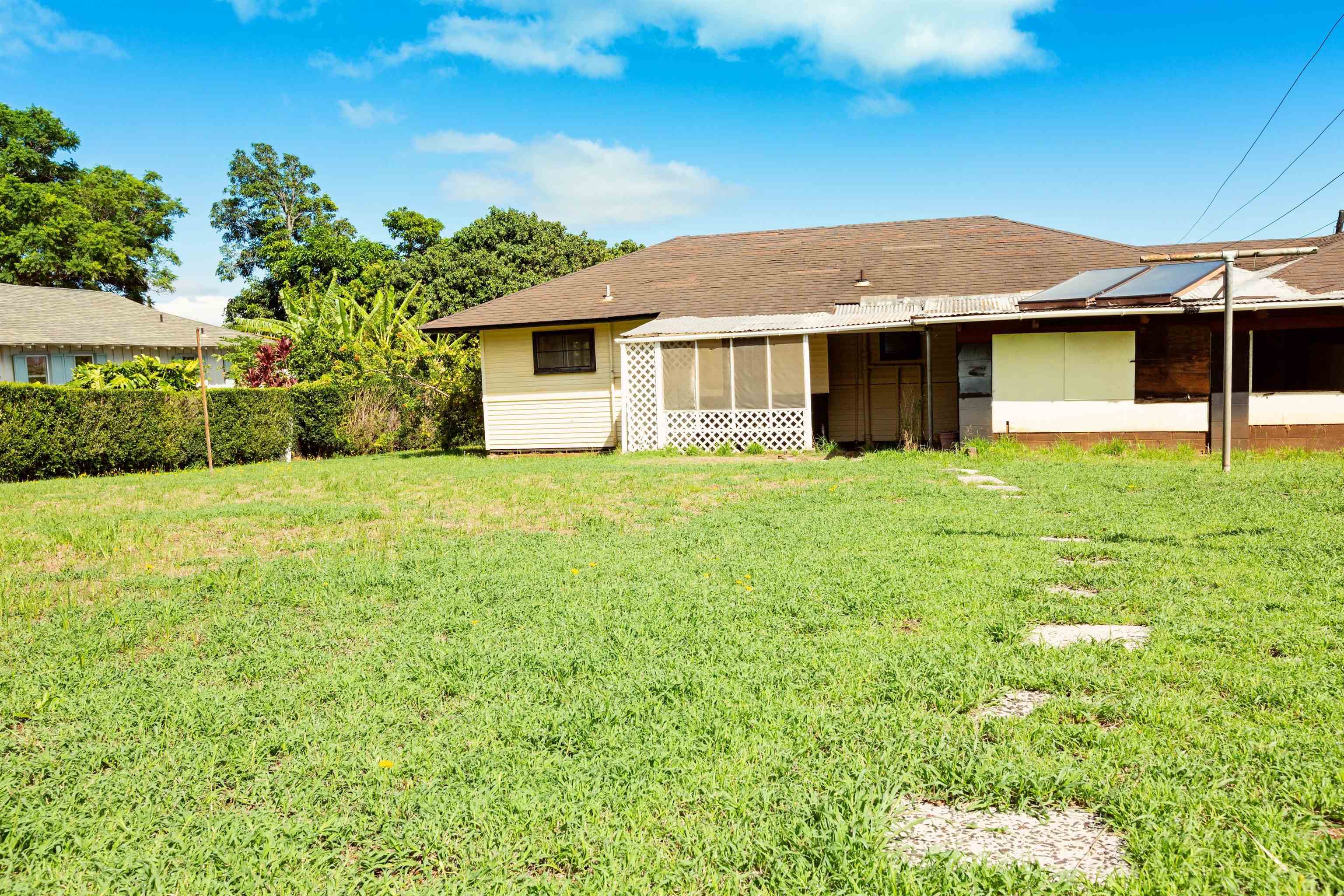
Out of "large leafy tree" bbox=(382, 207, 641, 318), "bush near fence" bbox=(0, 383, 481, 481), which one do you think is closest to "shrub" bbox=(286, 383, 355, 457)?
"bush near fence" bbox=(0, 383, 481, 481)

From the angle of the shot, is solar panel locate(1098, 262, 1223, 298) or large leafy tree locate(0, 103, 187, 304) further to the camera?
large leafy tree locate(0, 103, 187, 304)

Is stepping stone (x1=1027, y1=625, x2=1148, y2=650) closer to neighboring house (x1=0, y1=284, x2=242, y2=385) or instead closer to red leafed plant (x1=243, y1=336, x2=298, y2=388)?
red leafed plant (x1=243, y1=336, x2=298, y2=388)

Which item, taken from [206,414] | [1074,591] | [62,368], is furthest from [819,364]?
[62,368]

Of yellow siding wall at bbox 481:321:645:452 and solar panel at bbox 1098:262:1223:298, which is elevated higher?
solar panel at bbox 1098:262:1223:298

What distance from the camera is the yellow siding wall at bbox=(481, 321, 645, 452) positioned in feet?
63.2

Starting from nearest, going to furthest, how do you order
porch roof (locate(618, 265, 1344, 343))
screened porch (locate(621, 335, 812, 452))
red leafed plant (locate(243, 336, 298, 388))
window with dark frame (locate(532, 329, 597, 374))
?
porch roof (locate(618, 265, 1344, 343))
screened porch (locate(621, 335, 812, 452))
window with dark frame (locate(532, 329, 597, 374))
red leafed plant (locate(243, 336, 298, 388))

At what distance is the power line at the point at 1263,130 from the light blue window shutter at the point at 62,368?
32.6 meters

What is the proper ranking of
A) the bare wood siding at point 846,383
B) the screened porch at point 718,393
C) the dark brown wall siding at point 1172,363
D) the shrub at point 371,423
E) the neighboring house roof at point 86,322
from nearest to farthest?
1. the dark brown wall siding at point 1172,363
2. the screened porch at point 718,393
3. the bare wood siding at point 846,383
4. the shrub at point 371,423
5. the neighboring house roof at point 86,322

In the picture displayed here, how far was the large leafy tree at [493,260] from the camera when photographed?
119 ft

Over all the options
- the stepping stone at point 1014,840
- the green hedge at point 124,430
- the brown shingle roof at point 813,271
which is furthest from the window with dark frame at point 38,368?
the stepping stone at point 1014,840

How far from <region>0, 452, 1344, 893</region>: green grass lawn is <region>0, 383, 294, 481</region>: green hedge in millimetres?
9546

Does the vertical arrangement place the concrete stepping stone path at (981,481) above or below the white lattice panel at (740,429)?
below

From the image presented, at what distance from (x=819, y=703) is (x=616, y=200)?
3913 cm

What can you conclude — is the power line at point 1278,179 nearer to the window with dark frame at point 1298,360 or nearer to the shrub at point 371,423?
the window with dark frame at point 1298,360
